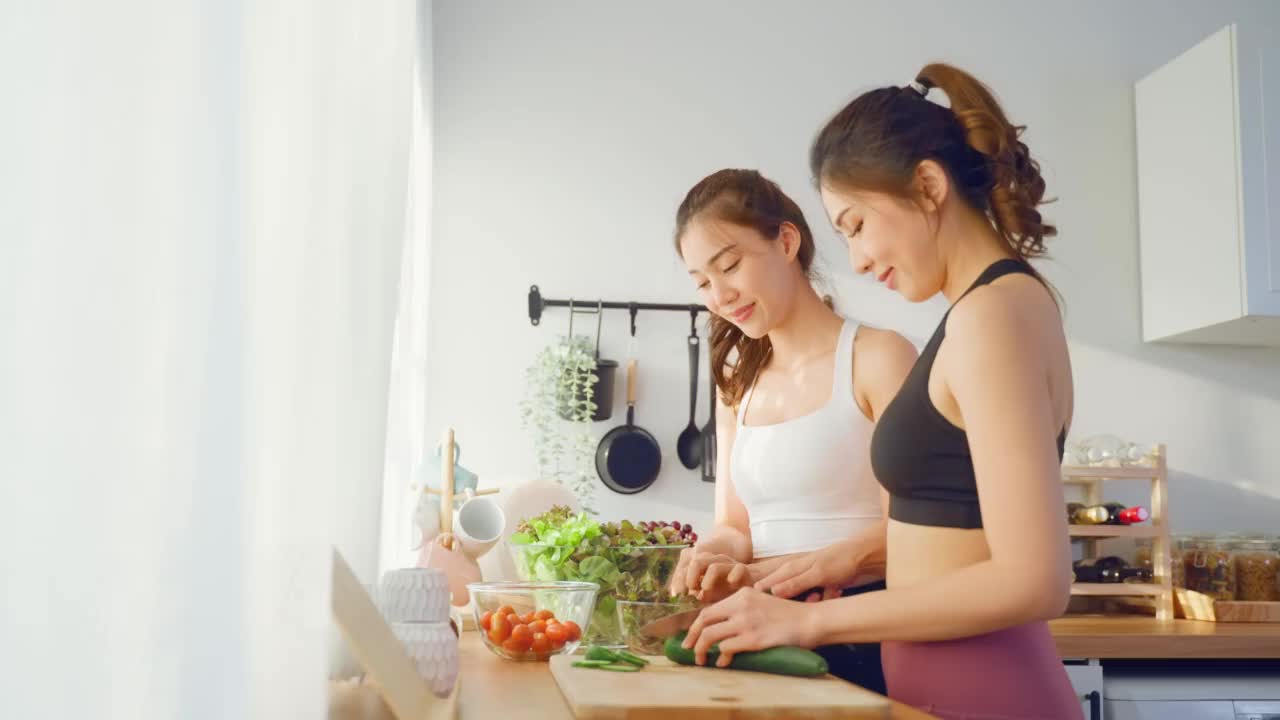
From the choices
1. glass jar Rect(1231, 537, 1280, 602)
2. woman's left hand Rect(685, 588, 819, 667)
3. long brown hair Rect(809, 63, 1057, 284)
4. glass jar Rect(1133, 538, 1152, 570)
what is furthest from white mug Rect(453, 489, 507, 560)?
glass jar Rect(1231, 537, 1280, 602)

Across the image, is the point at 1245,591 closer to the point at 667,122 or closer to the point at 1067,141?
the point at 1067,141

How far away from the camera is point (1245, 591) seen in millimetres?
2611

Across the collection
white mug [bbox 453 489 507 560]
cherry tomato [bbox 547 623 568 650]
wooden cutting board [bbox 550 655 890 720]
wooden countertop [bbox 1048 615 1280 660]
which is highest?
white mug [bbox 453 489 507 560]

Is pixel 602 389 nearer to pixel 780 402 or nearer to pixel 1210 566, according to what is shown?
pixel 780 402

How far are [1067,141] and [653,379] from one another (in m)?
1.22

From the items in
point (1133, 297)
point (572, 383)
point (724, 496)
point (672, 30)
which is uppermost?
point (672, 30)

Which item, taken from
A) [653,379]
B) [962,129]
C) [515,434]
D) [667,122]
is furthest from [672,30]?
[962,129]

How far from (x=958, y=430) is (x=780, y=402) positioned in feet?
1.98

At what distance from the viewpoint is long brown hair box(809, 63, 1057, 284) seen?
116cm

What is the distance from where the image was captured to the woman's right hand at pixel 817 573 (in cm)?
144

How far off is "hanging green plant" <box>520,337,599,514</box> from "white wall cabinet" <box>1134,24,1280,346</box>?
1.41 m

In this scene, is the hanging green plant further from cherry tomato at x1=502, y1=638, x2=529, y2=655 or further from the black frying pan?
cherry tomato at x1=502, y1=638, x2=529, y2=655

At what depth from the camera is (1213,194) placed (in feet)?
8.90

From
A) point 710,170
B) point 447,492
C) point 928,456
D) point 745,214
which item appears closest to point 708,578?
point 928,456
